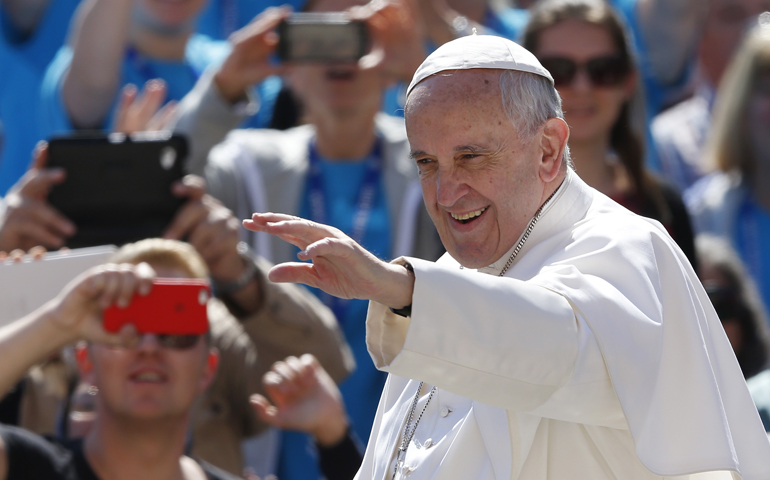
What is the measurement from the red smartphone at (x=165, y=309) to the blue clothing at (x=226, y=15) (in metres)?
3.29

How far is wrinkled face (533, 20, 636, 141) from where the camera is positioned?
434 centimetres

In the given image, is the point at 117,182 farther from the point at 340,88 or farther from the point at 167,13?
the point at 167,13

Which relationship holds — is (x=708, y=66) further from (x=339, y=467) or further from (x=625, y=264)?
(x=625, y=264)

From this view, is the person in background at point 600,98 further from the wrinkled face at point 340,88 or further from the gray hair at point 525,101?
the gray hair at point 525,101

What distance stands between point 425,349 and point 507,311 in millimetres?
161

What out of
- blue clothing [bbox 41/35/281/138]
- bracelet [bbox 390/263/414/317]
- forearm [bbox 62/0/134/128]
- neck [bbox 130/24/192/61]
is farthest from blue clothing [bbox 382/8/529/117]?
bracelet [bbox 390/263/414/317]

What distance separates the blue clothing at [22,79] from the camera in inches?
219

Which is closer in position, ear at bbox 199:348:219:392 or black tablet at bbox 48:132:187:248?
ear at bbox 199:348:219:392

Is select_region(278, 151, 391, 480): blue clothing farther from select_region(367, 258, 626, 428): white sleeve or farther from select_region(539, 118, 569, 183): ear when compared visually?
select_region(367, 258, 626, 428): white sleeve

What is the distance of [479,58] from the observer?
90.6 inches

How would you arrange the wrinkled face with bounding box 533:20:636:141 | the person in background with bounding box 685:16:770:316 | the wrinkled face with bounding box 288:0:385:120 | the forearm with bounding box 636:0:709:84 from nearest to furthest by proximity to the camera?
1. the wrinkled face with bounding box 533:20:636:141
2. the wrinkled face with bounding box 288:0:385:120
3. the person in background with bounding box 685:16:770:316
4. the forearm with bounding box 636:0:709:84

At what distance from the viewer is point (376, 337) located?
2.12 metres

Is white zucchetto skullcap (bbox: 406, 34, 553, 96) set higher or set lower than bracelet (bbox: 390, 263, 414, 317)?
higher

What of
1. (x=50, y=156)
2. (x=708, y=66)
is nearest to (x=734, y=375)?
(x=50, y=156)
